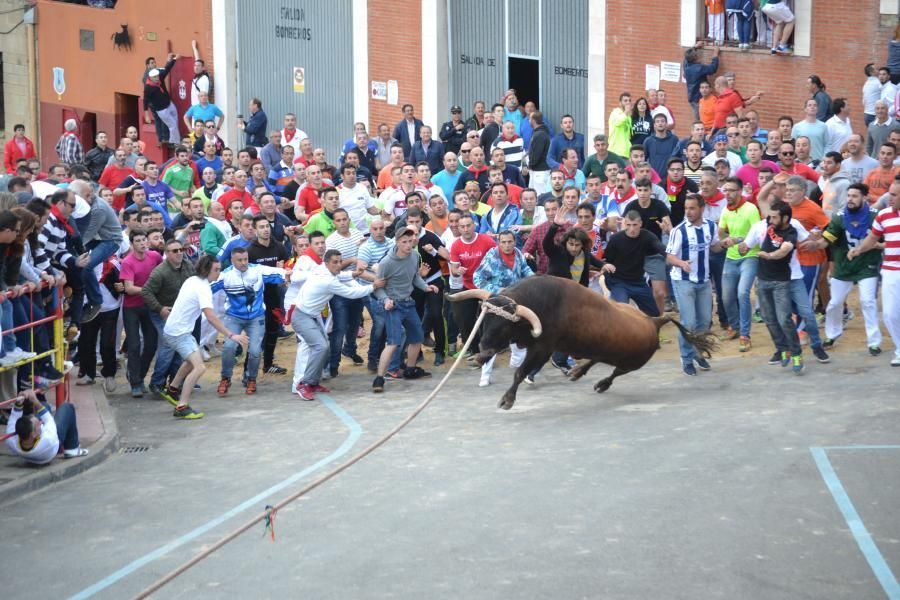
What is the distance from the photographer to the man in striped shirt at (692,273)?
1560cm

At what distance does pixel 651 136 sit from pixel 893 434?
952cm

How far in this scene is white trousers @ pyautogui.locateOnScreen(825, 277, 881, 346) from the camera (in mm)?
15469

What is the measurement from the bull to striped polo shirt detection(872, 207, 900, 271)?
2765 millimetres

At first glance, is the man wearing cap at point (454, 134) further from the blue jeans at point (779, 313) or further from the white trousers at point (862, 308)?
the blue jeans at point (779, 313)

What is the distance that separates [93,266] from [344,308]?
2967 mm

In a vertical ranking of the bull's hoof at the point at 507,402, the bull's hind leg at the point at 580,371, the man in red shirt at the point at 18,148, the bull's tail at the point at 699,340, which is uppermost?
the man in red shirt at the point at 18,148

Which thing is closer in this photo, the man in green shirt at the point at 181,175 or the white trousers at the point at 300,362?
the white trousers at the point at 300,362

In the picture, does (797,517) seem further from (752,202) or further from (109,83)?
(109,83)

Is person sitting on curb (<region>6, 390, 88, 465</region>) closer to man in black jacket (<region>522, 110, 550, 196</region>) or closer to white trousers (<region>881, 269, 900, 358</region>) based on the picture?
white trousers (<region>881, 269, 900, 358</region>)

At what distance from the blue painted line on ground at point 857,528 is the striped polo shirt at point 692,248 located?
3840 millimetres

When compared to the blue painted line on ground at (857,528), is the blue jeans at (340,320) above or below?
above

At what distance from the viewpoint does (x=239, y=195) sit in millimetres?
19203

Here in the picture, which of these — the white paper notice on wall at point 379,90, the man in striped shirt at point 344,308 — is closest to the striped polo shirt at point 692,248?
the man in striped shirt at point 344,308

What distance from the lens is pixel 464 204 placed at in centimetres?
1750
